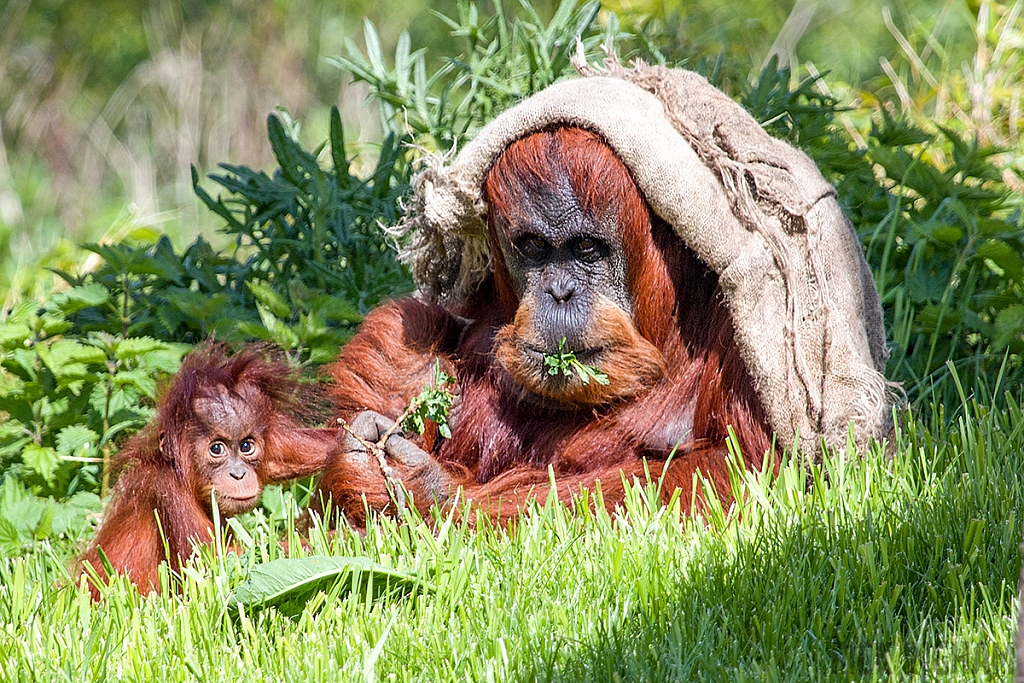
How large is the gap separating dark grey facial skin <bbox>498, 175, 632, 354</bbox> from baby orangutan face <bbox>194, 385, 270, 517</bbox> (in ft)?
2.66

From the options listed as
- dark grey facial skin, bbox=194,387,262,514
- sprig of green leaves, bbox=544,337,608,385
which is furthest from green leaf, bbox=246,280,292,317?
sprig of green leaves, bbox=544,337,608,385

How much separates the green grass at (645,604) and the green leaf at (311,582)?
0.04 m

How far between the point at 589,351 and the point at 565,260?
0.76 feet

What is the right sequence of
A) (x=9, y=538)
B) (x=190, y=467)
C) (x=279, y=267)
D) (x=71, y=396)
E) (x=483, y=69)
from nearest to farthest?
1. (x=190, y=467)
2. (x=9, y=538)
3. (x=71, y=396)
4. (x=483, y=69)
5. (x=279, y=267)

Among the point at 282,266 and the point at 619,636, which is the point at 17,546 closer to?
the point at 282,266

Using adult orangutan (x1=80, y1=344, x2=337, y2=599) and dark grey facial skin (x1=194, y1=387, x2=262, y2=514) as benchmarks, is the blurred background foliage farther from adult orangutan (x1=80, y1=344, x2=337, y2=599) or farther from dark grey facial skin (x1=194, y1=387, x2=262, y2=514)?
dark grey facial skin (x1=194, y1=387, x2=262, y2=514)

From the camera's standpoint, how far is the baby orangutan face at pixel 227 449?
2.95 metres

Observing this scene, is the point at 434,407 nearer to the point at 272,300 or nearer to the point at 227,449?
the point at 227,449

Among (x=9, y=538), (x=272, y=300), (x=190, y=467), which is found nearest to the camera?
(x=190, y=467)

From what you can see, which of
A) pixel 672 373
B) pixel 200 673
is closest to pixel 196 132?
pixel 672 373

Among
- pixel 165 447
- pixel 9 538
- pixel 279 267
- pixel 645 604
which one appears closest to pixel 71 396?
pixel 9 538

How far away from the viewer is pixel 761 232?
2.77 metres

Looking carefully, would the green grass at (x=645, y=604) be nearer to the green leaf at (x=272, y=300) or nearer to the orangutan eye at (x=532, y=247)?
the orangutan eye at (x=532, y=247)

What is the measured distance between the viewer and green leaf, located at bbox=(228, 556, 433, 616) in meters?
2.33
